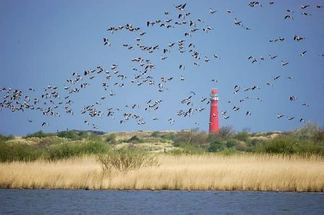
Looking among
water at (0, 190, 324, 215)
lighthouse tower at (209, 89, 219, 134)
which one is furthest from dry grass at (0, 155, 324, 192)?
lighthouse tower at (209, 89, 219, 134)

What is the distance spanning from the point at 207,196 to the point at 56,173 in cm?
954

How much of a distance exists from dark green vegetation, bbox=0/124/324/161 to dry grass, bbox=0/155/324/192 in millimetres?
2247

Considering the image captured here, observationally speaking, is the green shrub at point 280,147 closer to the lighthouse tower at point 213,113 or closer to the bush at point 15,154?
the bush at point 15,154

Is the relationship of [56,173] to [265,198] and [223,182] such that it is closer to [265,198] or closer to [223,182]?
[223,182]

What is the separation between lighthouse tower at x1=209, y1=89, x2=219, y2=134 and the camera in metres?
94.7

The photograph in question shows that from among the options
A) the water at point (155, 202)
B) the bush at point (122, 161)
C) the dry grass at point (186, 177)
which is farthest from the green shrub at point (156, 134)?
the water at point (155, 202)

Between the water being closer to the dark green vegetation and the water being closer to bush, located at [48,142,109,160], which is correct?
the dark green vegetation

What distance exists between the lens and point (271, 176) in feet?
126

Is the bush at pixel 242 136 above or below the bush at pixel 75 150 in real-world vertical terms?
above

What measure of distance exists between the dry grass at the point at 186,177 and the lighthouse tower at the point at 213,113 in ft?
166

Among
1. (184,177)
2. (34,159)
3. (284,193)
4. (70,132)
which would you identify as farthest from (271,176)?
(70,132)

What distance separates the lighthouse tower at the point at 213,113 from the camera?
94.7 meters

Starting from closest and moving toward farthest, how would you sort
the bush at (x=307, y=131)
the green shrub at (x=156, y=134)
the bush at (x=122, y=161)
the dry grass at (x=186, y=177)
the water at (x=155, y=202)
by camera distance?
the water at (x=155, y=202) → the dry grass at (x=186, y=177) → the bush at (x=122, y=161) → the bush at (x=307, y=131) → the green shrub at (x=156, y=134)

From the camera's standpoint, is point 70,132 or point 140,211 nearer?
point 140,211
